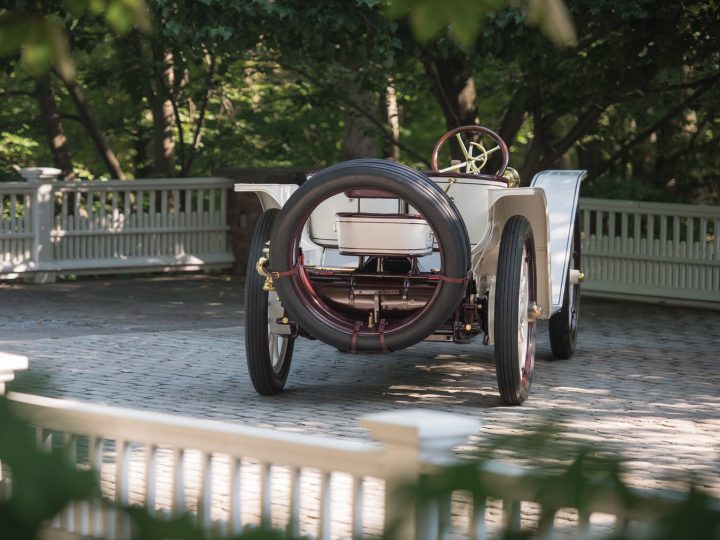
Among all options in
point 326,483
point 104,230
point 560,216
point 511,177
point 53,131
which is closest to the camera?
point 326,483

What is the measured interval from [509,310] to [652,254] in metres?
6.72

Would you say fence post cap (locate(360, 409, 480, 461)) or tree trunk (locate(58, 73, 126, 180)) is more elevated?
tree trunk (locate(58, 73, 126, 180))

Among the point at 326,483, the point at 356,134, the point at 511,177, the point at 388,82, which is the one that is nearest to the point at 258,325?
the point at 511,177

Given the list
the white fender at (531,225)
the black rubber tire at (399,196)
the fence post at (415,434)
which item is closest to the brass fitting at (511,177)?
the white fender at (531,225)

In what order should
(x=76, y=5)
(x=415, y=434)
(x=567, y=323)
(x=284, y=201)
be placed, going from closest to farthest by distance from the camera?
(x=76, y=5), (x=415, y=434), (x=284, y=201), (x=567, y=323)

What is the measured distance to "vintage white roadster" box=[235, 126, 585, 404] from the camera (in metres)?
7.01

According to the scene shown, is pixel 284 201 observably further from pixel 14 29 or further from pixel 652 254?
pixel 652 254

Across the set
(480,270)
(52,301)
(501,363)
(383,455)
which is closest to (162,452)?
(501,363)

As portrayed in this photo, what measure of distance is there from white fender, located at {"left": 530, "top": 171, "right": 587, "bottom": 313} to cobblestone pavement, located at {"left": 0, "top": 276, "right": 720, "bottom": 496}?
27.9 inches

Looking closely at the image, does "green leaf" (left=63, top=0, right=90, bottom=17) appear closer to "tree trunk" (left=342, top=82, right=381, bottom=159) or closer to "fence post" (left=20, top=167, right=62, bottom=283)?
"fence post" (left=20, top=167, right=62, bottom=283)

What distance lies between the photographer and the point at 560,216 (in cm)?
920

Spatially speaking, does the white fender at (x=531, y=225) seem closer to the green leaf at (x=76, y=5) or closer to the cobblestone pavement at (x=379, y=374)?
the cobblestone pavement at (x=379, y=374)

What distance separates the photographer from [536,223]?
26.6 ft

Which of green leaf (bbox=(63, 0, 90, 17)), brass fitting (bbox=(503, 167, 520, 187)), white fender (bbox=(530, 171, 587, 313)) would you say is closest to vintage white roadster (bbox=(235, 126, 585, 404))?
white fender (bbox=(530, 171, 587, 313))
